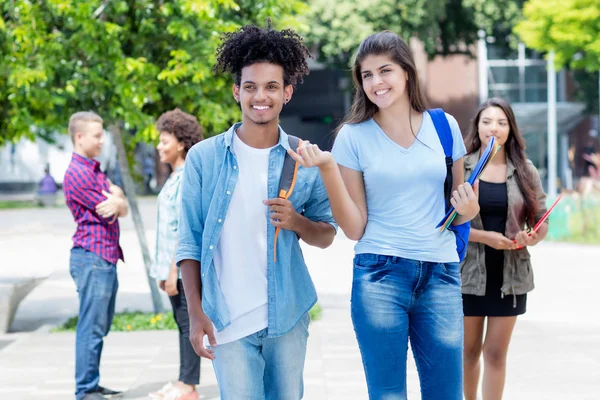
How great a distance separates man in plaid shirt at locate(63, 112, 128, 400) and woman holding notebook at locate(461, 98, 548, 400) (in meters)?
2.29

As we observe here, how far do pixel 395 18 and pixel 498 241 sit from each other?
25888 mm

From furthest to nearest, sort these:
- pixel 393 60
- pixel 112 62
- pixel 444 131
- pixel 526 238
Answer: pixel 112 62 < pixel 526 238 < pixel 444 131 < pixel 393 60

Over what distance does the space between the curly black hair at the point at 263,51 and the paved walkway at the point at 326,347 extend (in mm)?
A: 3195

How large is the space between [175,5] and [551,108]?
19.0 m

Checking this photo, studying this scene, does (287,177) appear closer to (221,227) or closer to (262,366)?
(221,227)

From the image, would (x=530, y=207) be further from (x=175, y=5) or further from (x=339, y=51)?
(x=339, y=51)

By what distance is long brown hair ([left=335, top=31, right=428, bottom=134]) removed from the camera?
358 cm

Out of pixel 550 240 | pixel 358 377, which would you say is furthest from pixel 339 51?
pixel 358 377

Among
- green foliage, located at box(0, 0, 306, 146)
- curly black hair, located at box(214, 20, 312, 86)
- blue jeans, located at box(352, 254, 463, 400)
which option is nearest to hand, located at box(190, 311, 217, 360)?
blue jeans, located at box(352, 254, 463, 400)

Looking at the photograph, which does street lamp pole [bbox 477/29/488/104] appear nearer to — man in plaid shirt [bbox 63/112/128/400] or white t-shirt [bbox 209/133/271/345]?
man in plaid shirt [bbox 63/112/128/400]

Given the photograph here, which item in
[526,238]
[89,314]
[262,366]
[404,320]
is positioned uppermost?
[526,238]

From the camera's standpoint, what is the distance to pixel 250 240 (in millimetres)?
3348

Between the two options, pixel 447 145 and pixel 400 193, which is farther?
pixel 447 145

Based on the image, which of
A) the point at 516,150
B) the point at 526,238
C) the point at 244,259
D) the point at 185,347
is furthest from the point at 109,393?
the point at 244,259
